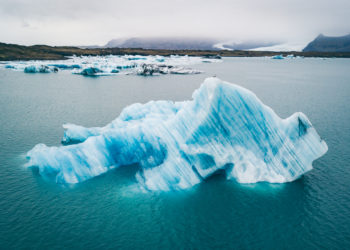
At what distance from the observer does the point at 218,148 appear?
16.0 meters

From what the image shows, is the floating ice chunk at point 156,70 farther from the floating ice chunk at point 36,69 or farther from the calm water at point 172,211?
the calm water at point 172,211

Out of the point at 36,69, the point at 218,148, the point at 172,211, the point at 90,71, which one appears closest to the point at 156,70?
the point at 90,71

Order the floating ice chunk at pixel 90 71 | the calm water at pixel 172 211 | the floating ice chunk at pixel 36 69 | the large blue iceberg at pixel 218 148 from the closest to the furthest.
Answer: the calm water at pixel 172 211 → the large blue iceberg at pixel 218 148 → the floating ice chunk at pixel 90 71 → the floating ice chunk at pixel 36 69

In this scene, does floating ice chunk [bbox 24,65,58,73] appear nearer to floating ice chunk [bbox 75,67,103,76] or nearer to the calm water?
floating ice chunk [bbox 75,67,103,76]

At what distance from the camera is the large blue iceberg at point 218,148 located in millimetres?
15570

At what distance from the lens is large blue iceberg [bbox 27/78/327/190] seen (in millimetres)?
15570

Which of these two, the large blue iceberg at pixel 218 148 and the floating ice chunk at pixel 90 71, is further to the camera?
the floating ice chunk at pixel 90 71

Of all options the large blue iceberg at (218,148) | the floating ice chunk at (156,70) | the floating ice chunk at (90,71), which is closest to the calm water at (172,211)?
the large blue iceberg at (218,148)

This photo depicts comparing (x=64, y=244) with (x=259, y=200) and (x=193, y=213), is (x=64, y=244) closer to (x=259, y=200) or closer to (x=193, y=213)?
(x=193, y=213)

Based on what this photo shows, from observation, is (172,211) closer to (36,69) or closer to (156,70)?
(156,70)

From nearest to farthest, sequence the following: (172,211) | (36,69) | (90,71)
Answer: (172,211)
(90,71)
(36,69)

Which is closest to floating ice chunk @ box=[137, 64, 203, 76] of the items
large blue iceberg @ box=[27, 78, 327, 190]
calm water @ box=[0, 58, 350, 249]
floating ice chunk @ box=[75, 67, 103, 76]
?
floating ice chunk @ box=[75, 67, 103, 76]

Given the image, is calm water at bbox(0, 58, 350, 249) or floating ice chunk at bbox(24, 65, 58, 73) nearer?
calm water at bbox(0, 58, 350, 249)

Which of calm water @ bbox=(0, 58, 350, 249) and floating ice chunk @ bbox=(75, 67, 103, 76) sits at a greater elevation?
floating ice chunk @ bbox=(75, 67, 103, 76)
